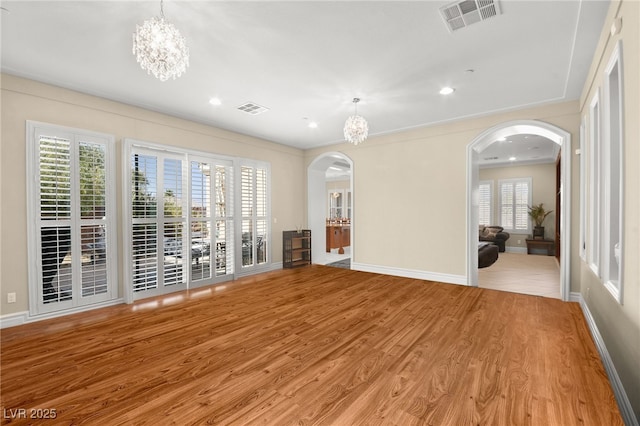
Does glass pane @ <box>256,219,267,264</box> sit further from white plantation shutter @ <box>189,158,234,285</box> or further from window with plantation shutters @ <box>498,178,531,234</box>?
window with plantation shutters @ <box>498,178,531,234</box>

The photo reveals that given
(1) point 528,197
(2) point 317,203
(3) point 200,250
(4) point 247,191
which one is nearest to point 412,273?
(2) point 317,203

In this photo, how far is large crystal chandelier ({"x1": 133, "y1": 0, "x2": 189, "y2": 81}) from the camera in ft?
6.77

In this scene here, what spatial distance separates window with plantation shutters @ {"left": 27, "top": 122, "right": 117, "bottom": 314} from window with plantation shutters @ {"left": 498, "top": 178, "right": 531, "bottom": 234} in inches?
434

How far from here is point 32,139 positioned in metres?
3.47

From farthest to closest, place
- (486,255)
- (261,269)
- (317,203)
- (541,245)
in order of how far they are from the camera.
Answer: (541,245) < (317,203) < (486,255) < (261,269)

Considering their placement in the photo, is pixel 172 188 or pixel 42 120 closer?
pixel 42 120

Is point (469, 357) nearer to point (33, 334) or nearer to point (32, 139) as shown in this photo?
point (33, 334)

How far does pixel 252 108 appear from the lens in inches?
178

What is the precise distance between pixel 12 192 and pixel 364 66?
14.3 ft

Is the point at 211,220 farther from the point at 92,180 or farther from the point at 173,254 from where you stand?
the point at 92,180

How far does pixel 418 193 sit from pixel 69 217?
560 centimetres

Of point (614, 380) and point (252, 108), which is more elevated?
point (252, 108)

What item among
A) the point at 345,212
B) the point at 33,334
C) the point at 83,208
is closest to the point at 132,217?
the point at 83,208

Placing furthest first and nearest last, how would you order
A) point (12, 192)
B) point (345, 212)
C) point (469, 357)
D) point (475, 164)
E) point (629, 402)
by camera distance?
1. point (345, 212)
2. point (475, 164)
3. point (12, 192)
4. point (469, 357)
5. point (629, 402)
